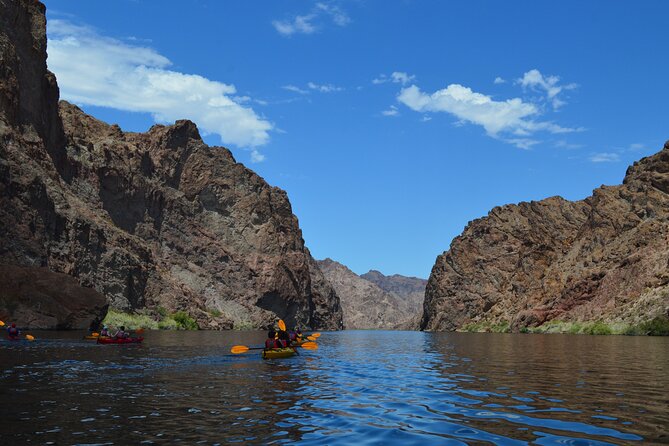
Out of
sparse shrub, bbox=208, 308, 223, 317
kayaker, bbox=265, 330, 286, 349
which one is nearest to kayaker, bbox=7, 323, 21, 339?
kayaker, bbox=265, 330, 286, 349

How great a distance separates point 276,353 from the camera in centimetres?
3766

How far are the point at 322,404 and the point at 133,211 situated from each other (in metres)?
133

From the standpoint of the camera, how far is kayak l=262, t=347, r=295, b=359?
37.4 metres

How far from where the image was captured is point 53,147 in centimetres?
11006

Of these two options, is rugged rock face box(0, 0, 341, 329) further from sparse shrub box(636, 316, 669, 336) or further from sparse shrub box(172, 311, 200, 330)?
sparse shrub box(636, 316, 669, 336)

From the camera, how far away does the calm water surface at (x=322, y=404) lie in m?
13.9

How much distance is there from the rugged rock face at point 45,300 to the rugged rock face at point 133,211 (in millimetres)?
7256

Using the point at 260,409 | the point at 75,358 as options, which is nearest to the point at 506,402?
the point at 260,409

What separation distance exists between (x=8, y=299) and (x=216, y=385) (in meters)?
49.9

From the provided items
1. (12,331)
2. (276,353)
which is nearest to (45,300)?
(12,331)

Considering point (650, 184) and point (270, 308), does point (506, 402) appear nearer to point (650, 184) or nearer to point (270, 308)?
point (650, 184)

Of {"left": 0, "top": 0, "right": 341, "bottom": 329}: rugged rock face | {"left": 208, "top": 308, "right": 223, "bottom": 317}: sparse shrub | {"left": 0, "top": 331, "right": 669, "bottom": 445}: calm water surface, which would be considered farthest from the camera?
{"left": 208, "top": 308, "right": 223, "bottom": 317}: sparse shrub

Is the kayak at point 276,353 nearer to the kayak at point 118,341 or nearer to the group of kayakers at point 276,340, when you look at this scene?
the group of kayakers at point 276,340

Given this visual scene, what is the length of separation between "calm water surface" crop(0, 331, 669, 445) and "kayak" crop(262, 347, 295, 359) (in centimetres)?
416
